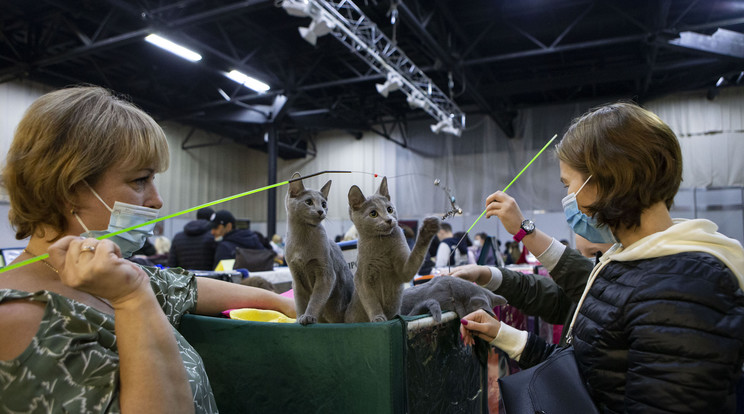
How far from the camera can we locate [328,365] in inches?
45.6

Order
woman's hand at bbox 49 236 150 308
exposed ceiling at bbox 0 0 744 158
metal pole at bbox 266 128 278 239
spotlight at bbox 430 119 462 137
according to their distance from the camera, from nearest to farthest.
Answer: woman's hand at bbox 49 236 150 308, exposed ceiling at bbox 0 0 744 158, spotlight at bbox 430 119 462 137, metal pole at bbox 266 128 278 239

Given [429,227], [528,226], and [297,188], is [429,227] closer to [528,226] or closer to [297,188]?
[297,188]

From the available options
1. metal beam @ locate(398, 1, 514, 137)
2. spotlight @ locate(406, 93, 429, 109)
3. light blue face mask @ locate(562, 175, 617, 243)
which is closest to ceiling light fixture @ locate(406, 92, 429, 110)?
spotlight @ locate(406, 93, 429, 109)

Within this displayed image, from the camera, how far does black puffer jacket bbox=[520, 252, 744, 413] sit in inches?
37.1

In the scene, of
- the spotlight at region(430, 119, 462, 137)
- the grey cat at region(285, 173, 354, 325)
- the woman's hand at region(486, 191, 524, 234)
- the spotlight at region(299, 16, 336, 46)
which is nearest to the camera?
the grey cat at region(285, 173, 354, 325)

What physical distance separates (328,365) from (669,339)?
757 mm

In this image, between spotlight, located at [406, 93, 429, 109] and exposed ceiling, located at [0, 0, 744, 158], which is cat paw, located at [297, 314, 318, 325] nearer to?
exposed ceiling, located at [0, 0, 744, 158]

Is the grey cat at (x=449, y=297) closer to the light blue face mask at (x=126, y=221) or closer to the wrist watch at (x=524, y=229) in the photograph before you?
the wrist watch at (x=524, y=229)

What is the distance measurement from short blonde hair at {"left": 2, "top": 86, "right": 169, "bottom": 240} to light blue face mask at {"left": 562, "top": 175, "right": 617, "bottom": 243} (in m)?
1.20

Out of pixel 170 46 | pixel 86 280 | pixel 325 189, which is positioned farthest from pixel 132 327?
pixel 170 46

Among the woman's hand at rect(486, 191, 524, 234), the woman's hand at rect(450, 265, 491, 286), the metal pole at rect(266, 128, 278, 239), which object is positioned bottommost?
the woman's hand at rect(450, 265, 491, 286)

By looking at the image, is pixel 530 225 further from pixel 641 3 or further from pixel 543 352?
pixel 641 3

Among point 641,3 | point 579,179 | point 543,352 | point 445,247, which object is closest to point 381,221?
point 579,179

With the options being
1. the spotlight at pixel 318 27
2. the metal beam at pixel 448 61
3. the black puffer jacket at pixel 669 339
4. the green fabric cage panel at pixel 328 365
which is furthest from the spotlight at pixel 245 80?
the black puffer jacket at pixel 669 339
